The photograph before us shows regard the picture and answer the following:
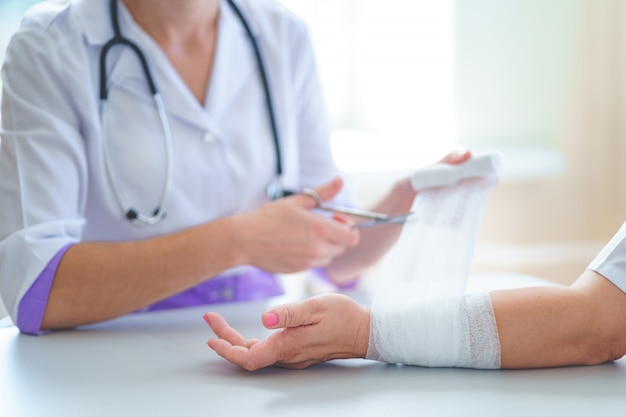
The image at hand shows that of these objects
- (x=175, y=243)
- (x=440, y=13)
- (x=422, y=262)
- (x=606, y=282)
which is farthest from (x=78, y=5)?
(x=440, y=13)

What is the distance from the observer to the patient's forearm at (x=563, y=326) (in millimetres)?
979

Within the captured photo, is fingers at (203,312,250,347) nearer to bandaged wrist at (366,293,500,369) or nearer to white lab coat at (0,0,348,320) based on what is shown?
bandaged wrist at (366,293,500,369)

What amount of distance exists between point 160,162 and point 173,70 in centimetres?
18

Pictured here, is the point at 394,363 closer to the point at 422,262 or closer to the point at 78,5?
the point at 422,262

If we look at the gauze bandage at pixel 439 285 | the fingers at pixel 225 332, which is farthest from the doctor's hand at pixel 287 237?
the fingers at pixel 225 332

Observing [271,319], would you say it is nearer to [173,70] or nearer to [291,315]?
[291,315]

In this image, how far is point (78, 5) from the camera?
1429 mm

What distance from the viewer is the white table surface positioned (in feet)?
2.82

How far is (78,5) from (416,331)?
0.84 m

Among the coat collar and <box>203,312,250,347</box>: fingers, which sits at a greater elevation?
the coat collar

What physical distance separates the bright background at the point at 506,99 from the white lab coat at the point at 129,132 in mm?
1103

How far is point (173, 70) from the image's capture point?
59.4 inches

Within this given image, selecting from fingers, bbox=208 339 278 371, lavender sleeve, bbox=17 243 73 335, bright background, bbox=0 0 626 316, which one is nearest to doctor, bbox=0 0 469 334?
lavender sleeve, bbox=17 243 73 335

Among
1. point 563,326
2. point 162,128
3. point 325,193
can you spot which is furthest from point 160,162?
point 563,326
